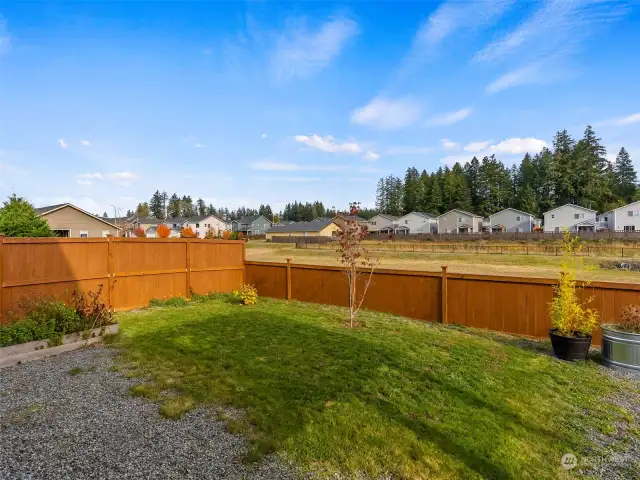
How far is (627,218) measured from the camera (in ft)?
141

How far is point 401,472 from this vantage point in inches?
92.1

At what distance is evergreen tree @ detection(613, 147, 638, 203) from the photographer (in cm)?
6581

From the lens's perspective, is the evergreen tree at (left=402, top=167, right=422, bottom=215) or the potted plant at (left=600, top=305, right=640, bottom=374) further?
the evergreen tree at (left=402, top=167, right=422, bottom=215)

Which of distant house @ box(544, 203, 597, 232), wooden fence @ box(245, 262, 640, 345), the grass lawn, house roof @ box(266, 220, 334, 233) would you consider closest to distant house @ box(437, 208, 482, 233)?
distant house @ box(544, 203, 597, 232)

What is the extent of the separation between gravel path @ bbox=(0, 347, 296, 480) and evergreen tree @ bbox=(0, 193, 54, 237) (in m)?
15.5

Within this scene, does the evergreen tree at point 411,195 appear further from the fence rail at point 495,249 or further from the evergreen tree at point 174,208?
the evergreen tree at point 174,208

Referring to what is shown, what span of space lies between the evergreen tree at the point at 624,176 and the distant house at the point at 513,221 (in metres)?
24.3

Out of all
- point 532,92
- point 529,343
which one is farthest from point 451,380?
point 532,92

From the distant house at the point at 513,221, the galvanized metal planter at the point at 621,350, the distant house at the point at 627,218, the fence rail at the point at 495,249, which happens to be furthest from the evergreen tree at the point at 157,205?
the galvanized metal planter at the point at 621,350

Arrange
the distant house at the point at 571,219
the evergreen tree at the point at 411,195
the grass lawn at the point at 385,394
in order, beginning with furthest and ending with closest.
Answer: the evergreen tree at the point at 411,195, the distant house at the point at 571,219, the grass lawn at the point at 385,394

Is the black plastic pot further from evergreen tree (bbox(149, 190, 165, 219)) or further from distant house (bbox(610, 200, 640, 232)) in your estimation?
evergreen tree (bbox(149, 190, 165, 219))

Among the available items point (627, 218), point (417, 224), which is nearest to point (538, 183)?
point (627, 218)

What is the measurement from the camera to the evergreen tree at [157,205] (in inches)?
4263

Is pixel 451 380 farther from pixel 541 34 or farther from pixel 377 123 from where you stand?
pixel 377 123
